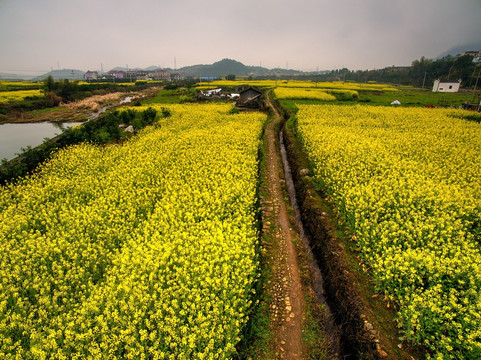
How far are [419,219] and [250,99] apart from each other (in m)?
32.4

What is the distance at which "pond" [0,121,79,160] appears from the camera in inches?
868

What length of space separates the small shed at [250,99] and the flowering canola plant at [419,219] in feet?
66.2

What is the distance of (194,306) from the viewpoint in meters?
5.07

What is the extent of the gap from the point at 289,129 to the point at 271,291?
19.9 meters

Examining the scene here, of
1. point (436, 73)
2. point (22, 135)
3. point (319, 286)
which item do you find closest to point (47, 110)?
point (22, 135)

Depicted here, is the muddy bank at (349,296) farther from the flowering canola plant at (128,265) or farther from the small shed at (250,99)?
the small shed at (250,99)

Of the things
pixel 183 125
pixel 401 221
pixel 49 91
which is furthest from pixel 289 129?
pixel 49 91

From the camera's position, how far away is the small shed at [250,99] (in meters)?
37.3

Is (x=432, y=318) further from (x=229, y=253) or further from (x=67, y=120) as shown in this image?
(x=67, y=120)

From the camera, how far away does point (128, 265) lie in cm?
618

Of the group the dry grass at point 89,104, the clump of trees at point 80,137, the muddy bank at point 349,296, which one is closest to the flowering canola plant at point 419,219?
the muddy bank at point 349,296

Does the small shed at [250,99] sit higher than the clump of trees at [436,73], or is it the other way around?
the clump of trees at [436,73]

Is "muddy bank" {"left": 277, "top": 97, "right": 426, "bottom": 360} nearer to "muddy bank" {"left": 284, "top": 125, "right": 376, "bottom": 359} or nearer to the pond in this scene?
"muddy bank" {"left": 284, "top": 125, "right": 376, "bottom": 359}

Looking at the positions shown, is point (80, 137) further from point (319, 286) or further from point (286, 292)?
point (319, 286)
